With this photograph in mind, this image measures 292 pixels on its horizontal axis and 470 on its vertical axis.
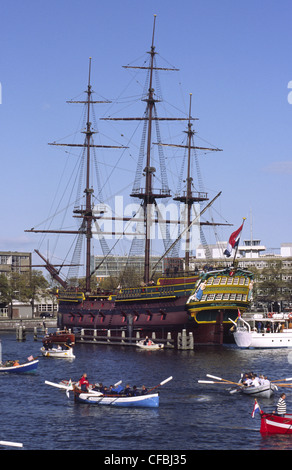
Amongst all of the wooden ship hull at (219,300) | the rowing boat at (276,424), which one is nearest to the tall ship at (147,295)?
the wooden ship hull at (219,300)

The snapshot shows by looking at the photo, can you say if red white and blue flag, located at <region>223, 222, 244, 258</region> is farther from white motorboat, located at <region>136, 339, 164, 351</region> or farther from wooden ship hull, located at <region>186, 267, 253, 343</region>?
white motorboat, located at <region>136, 339, 164, 351</region>

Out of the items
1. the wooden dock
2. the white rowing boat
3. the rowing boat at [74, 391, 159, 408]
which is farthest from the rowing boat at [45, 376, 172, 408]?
the wooden dock

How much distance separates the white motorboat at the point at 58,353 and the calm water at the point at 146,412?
4301 mm

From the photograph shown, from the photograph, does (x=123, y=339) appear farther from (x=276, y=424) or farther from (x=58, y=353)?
(x=276, y=424)

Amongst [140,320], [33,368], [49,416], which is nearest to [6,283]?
[140,320]

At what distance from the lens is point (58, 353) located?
8281 cm

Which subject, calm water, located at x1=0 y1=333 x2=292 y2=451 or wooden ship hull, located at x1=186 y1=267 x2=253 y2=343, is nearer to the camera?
calm water, located at x1=0 y1=333 x2=292 y2=451

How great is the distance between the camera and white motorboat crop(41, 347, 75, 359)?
81.5 m

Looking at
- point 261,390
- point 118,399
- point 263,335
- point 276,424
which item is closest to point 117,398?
point 118,399

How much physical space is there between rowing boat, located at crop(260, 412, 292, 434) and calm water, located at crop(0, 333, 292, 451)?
54 centimetres

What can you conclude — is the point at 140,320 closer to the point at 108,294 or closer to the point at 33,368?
the point at 108,294

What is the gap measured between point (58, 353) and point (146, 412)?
1444 inches
